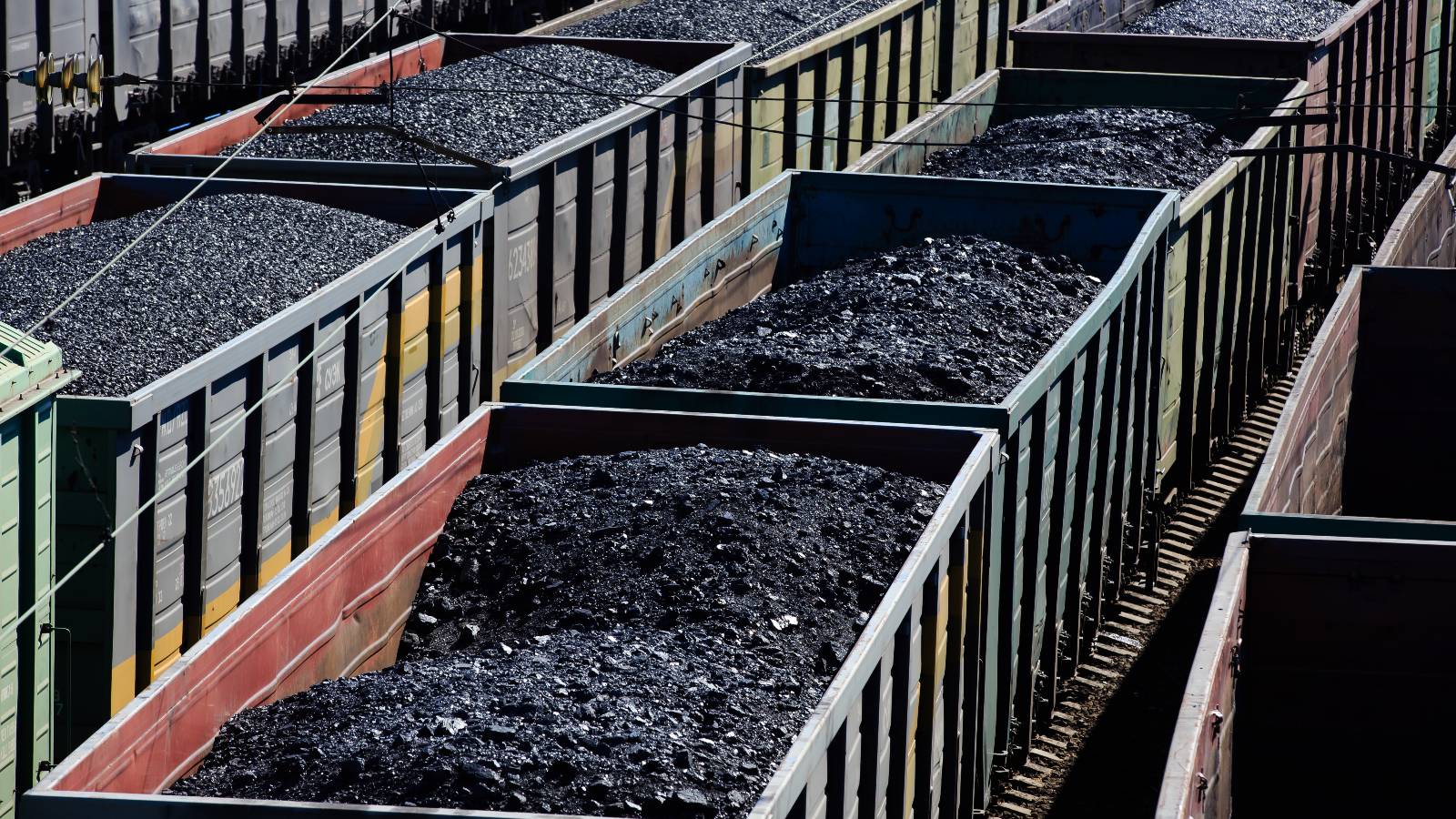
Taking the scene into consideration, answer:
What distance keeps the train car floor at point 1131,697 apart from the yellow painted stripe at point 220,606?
3.06 meters

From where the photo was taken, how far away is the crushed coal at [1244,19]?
694 inches

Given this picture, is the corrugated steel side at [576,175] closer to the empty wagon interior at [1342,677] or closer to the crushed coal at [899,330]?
the crushed coal at [899,330]

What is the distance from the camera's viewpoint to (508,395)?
755 cm

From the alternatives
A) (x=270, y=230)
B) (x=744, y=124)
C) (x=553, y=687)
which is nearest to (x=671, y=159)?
(x=744, y=124)

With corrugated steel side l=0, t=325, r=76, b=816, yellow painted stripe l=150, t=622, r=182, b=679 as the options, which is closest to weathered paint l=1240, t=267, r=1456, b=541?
yellow painted stripe l=150, t=622, r=182, b=679

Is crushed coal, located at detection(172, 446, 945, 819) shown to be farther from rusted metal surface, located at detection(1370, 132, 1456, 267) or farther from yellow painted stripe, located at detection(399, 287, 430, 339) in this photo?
rusted metal surface, located at detection(1370, 132, 1456, 267)

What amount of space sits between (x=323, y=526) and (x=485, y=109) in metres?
4.16

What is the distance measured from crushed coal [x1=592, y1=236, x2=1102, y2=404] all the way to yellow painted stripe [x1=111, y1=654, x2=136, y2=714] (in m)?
2.19

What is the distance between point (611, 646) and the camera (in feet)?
18.9

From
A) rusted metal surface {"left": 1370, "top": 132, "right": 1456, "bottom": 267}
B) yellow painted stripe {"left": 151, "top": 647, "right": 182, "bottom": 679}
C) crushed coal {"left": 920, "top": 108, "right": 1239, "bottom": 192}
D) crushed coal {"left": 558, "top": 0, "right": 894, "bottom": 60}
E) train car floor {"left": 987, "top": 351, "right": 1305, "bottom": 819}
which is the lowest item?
train car floor {"left": 987, "top": 351, "right": 1305, "bottom": 819}

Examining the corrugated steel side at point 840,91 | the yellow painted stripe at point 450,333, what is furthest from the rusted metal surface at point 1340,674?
the corrugated steel side at point 840,91

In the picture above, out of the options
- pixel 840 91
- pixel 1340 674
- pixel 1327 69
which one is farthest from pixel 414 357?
pixel 1327 69

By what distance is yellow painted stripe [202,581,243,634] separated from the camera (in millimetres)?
7258

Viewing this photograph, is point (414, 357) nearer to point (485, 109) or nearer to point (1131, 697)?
point (485, 109)
